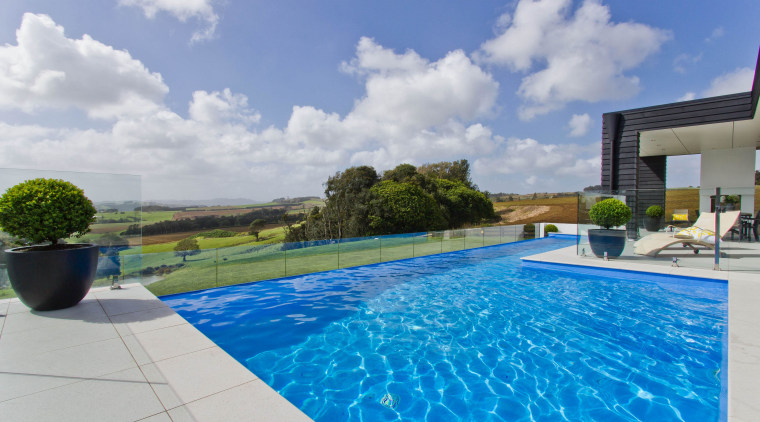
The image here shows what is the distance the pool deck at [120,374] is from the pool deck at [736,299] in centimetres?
310

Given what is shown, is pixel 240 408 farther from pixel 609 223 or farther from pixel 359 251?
pixel 609 223

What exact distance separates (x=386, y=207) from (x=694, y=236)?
12421 mm

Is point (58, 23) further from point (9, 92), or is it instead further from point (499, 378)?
point (499, 378)

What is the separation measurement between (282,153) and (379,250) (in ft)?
61.9

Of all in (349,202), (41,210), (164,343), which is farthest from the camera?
(349,202)

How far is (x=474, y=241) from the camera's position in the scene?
13.3 metres

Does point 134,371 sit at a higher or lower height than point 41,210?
lower

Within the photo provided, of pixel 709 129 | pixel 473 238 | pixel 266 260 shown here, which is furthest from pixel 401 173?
pixel 266 260

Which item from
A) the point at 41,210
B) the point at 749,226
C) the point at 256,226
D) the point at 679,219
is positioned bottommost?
the point at 256,226

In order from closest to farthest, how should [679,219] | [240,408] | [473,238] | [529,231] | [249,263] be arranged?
[240,408]
[249,263]
[679,219]
[473,238]
[529,231]

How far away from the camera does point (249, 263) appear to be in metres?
7.92

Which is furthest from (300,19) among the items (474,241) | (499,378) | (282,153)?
(282,153)

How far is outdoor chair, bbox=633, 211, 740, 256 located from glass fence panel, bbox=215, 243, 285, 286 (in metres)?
9.35

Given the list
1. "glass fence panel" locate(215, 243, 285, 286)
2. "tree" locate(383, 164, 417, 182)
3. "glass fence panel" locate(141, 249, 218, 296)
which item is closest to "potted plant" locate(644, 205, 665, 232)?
"glass fence panel" locate(215, 243, 285, 286)
